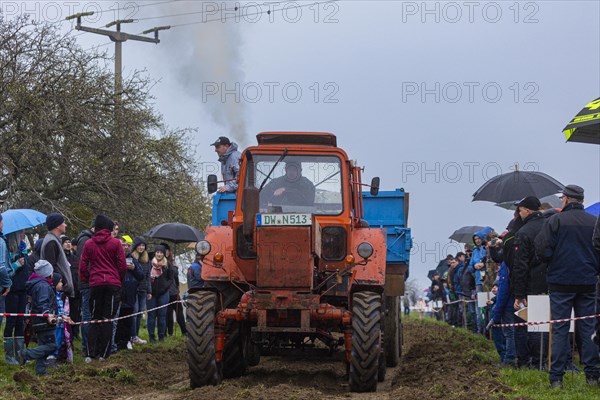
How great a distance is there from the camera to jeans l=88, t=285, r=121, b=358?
14.8 m

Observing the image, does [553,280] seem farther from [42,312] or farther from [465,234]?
[465,234]

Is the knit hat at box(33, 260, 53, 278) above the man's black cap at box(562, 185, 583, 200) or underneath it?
underneath

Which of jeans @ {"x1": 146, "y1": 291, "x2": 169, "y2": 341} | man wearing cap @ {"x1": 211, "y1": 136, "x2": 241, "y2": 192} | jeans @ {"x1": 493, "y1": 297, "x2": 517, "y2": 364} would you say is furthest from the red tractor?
jeans @ {"x1": 146, "y1": 291, "x2": 169, "y2": 341}

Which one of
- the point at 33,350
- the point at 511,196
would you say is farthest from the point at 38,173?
the point at 33,350

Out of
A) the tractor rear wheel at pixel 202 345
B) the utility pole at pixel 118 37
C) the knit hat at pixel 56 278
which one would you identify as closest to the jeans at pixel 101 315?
the knit hat at pixel 56 278

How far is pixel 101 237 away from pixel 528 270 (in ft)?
19.1

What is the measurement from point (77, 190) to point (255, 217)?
1664 centimetres

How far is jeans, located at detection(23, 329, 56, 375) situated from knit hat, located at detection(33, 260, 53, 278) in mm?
853

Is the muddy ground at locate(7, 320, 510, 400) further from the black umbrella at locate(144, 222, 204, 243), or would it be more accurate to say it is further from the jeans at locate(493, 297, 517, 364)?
the black umbrella at locate(144, 222, 204, 243)

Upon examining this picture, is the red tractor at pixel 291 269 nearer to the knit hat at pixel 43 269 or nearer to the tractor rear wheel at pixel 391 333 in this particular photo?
the tractor rear wheel at pixel 391 333

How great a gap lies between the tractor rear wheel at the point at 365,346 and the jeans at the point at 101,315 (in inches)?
175

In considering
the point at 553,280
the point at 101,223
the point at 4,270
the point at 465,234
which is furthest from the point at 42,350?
the point at 465,234

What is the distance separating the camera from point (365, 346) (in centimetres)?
1177

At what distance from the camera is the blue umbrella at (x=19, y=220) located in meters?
14.9
